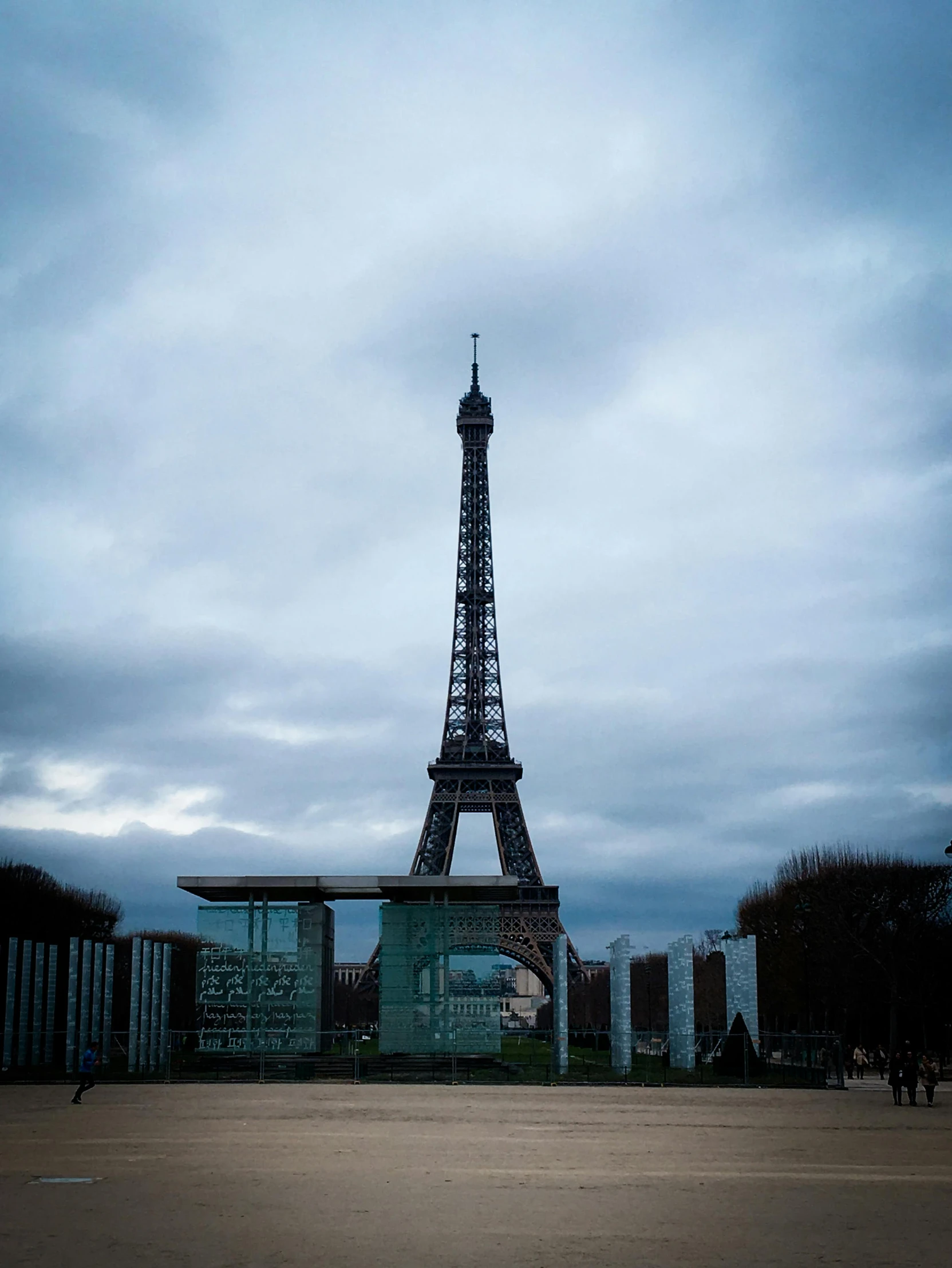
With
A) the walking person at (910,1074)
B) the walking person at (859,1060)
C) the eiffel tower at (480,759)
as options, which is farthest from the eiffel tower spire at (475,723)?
the walking person at (910,1074)

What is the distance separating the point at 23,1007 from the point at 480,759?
60062 mm

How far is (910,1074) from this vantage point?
37625 millimetres

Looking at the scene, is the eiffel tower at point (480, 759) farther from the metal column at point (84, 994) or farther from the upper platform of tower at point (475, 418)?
the metal column at point (84, 994)

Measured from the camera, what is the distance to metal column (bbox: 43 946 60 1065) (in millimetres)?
49312

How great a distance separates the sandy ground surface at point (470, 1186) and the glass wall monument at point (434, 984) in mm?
13133

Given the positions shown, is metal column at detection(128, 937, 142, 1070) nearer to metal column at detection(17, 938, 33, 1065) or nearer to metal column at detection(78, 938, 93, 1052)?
metal column at detection(78, 938, 93, 1052)

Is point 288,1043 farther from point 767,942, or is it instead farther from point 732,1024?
point 767,942

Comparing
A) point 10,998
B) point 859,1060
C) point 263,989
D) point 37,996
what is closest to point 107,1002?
point 37,996

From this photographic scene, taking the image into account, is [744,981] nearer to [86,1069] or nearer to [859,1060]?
[859,1060]

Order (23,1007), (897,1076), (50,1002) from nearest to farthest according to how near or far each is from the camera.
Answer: (897,1076), (23,1007), (50,1002)

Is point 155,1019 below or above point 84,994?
below

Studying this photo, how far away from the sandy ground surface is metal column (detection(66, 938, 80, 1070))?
483 inches

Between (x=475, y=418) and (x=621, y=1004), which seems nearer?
(x=621, y=1004)

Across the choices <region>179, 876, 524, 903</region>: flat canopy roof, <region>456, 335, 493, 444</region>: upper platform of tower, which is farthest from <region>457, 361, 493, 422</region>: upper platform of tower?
<region>179, 876, 524, 903</region>: flat canopy roof
